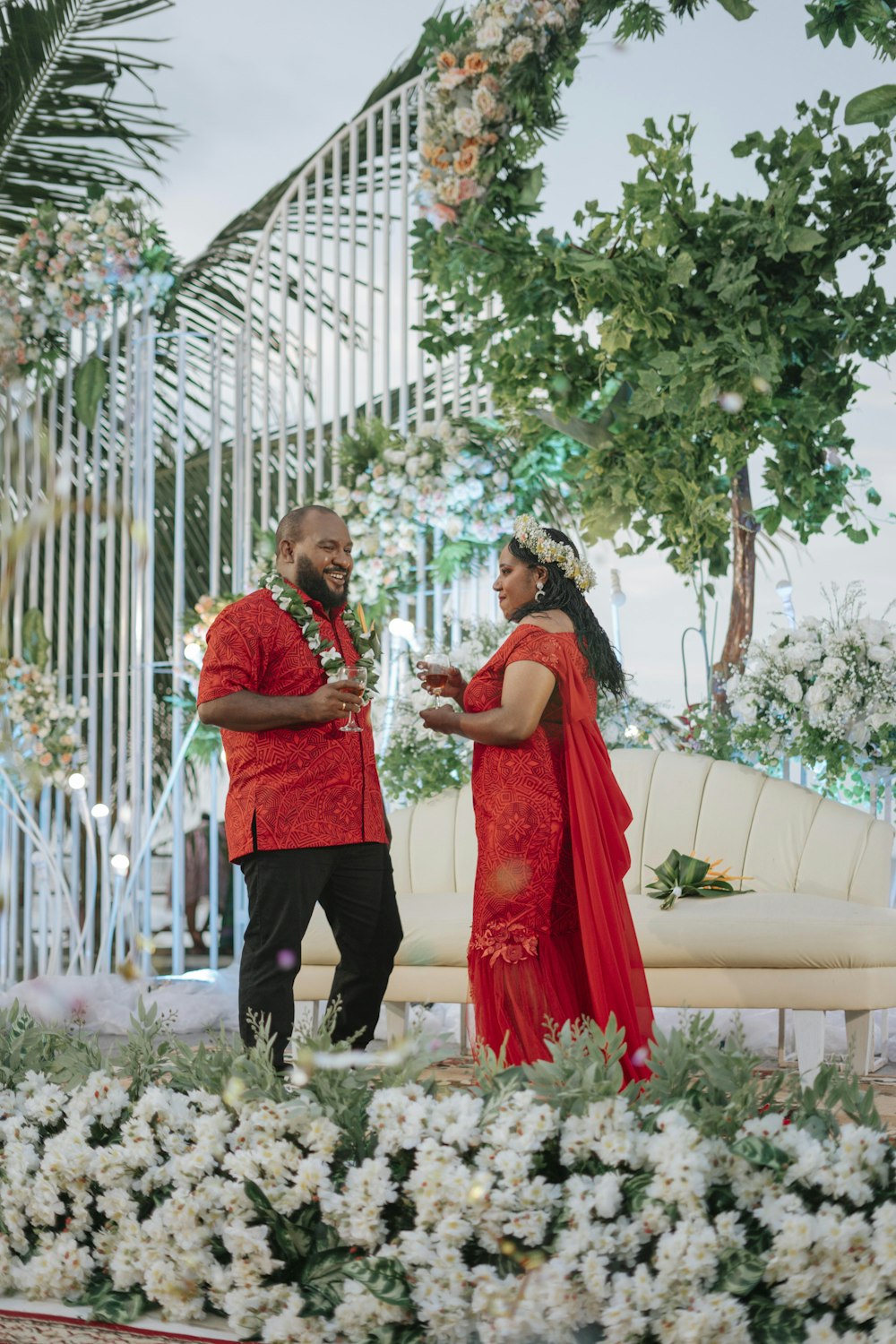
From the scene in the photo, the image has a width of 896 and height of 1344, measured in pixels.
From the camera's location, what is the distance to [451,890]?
4.69 metres

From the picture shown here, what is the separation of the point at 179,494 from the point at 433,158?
67.7 inches

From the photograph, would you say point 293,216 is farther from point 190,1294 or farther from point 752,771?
point 190,1294

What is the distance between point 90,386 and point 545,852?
12.2 feet

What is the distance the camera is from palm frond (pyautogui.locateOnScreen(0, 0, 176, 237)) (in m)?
6.60

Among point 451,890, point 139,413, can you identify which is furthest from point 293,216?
point 451,890

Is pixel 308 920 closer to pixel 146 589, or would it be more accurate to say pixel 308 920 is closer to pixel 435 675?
pixel 435 675

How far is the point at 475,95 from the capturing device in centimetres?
483

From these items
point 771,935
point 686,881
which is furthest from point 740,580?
point 771,935

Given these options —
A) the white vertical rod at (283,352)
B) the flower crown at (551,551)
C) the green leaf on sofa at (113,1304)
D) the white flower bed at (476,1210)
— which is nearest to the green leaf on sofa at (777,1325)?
the white flower bed at (476,1210)

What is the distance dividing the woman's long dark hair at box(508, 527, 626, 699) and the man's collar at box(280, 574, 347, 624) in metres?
0.40

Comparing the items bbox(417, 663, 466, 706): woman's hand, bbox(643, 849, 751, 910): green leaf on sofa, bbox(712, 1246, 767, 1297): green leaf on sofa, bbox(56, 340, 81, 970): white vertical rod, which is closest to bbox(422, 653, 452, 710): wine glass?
bbox(417, 663, 466, 706): woman's hand

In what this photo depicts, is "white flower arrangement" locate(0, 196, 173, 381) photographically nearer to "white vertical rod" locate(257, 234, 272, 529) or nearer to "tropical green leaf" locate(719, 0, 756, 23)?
"white vertical rod" locate(257, 234, 272, 529)

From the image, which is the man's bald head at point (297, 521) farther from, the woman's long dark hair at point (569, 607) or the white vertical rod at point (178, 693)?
the white vertical rod at point (178, 693)

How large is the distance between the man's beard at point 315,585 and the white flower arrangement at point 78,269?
3.15 m
